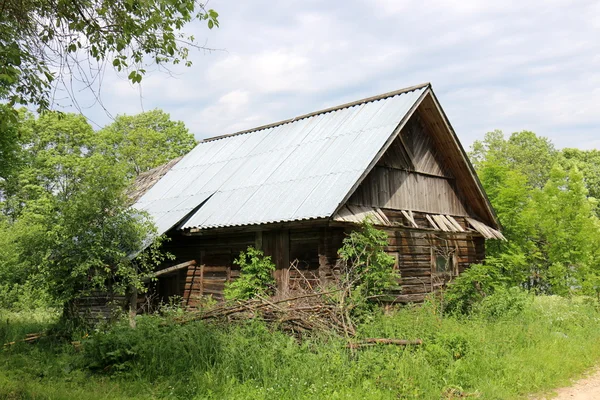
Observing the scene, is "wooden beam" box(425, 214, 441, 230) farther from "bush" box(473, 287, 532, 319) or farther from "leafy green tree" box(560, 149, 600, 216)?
"leafy green tree" box(560, 149, 600, 216)

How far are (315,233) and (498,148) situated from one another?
34.5m

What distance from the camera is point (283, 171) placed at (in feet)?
46.2

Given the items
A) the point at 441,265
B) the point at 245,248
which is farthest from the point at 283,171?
the point at 441,265

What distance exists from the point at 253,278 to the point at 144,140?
27593 millimetres

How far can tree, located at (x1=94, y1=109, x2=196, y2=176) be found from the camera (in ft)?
120

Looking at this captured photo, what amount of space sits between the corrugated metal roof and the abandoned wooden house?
4 centimetres

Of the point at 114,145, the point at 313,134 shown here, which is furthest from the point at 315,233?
the point at 114,145

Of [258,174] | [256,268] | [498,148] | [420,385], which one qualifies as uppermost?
[498,148]

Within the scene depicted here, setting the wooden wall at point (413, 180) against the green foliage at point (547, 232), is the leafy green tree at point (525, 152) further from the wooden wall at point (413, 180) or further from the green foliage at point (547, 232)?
the wooden wall at point (413, 180)

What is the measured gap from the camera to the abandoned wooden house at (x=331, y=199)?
12219mm

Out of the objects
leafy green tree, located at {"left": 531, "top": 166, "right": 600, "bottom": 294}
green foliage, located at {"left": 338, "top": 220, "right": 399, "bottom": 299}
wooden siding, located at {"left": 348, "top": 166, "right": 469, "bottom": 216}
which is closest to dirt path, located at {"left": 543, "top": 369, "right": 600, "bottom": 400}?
green foliage, located at {"left": 338, "top": 220, "right": 399, "bottom": 299}

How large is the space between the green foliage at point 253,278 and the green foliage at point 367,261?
194 cm

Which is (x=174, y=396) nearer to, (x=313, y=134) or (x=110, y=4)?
(x=110, y=4)

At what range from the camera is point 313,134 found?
51.1 feet
